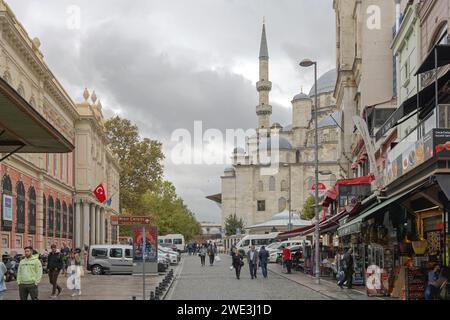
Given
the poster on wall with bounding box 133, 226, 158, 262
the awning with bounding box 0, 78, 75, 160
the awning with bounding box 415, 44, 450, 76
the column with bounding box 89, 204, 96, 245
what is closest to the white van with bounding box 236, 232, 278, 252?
the column with bounding box 89, 204, 96, 245

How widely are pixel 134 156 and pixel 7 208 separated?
41.4 meters

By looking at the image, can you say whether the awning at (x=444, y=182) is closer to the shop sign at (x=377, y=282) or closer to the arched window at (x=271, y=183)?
the shop sign at (x=377, y=282)

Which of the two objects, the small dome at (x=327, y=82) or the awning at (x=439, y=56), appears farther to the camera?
the small dome at (x=327, y=82)

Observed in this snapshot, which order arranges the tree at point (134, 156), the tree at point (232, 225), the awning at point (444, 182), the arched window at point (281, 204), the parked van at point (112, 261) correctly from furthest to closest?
the arched window at point (281, 204)
the tree at point (232, 225)
the tree at point (134, 156)
the parked van at point (112, 261)
the awning at point (444, 182)

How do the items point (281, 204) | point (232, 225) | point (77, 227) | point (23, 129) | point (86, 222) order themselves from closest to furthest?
point (23, 129) → point (77, 227) → point (86, 222) → point (232, 225) → point (281, 204)

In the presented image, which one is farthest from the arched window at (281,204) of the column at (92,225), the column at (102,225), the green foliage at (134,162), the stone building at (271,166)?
the column at (92,225)

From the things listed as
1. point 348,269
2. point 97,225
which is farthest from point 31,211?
point 97,225

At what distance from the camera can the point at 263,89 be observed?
5428 inches

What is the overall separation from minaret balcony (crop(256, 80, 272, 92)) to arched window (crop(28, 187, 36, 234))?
99597mm

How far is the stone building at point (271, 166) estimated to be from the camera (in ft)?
443

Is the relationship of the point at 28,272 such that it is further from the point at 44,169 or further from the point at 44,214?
the point at 44,214

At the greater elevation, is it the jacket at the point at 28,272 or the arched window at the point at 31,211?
the arched window at the point at 31,211

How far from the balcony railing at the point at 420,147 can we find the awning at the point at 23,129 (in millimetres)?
8667
